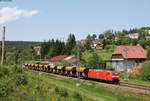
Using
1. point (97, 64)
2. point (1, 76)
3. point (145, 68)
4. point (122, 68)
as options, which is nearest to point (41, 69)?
point (97, 64)

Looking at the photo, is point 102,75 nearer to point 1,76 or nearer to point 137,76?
point 137,76

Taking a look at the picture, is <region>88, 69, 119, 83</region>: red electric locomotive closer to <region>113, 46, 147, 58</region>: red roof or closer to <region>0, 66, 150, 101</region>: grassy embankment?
<region>0, 66, 150, 101</region>: grassy embankment

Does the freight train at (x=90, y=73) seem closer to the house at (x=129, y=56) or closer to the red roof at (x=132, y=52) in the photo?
the house at (x=129, y=56)

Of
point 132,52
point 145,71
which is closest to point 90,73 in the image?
point 145,71

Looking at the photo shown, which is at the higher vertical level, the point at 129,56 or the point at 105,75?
the point at 129,56

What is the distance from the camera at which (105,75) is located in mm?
46375

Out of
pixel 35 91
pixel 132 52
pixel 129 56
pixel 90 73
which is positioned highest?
pixel 132 52

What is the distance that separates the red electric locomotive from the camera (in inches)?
1762

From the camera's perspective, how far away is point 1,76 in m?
25.1

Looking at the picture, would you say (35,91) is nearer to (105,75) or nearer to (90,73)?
(105,75)

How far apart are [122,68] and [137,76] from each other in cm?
3080

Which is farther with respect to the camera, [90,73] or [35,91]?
[90,73]

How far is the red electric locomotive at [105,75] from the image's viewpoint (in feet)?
147

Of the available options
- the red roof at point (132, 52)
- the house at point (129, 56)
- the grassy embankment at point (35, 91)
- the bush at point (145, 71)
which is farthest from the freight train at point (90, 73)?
the red roof at point (132, 52)
